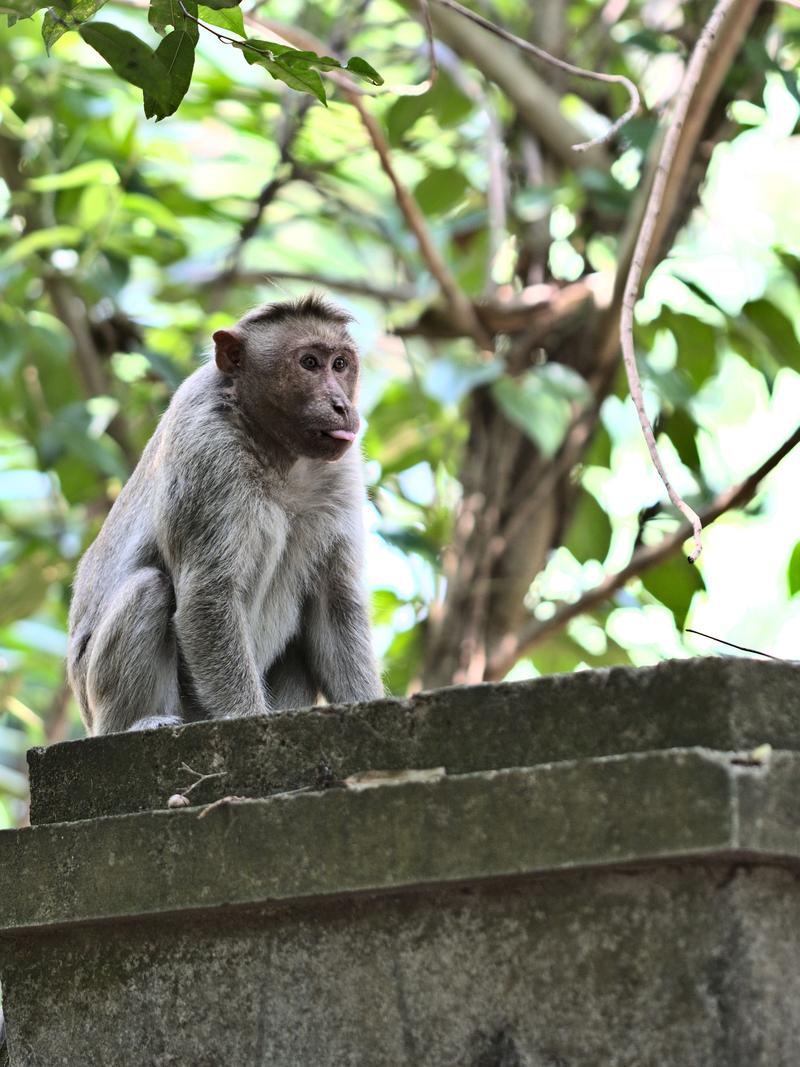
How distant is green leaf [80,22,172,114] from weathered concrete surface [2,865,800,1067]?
2.02 m

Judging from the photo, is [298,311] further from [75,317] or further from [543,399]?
[75,317]

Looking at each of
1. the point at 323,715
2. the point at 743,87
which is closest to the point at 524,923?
the point at 323,715

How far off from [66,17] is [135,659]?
2104 mm

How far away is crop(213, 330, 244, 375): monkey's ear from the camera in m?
5.63

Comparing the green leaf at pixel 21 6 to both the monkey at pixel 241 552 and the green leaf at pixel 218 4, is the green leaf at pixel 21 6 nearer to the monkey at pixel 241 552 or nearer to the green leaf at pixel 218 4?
the green leaf at pixel 218 4

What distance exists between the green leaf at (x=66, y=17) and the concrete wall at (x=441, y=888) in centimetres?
168

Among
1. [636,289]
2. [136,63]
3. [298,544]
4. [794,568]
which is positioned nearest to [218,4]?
[136,63]

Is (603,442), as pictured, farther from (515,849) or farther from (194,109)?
(515,849)

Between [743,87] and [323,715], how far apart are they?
208 inches

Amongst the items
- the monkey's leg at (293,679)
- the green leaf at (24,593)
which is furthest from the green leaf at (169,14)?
the green leaf at (24,593)

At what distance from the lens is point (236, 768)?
345cm

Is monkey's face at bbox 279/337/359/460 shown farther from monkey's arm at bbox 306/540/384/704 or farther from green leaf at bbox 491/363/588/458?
green leaf at bbox 491/363/588/458

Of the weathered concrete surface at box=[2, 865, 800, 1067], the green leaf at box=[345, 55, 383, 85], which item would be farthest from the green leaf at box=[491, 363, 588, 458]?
the weathered concrete surface at box=[2, 865, 800, 1067]

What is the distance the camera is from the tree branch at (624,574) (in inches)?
250
